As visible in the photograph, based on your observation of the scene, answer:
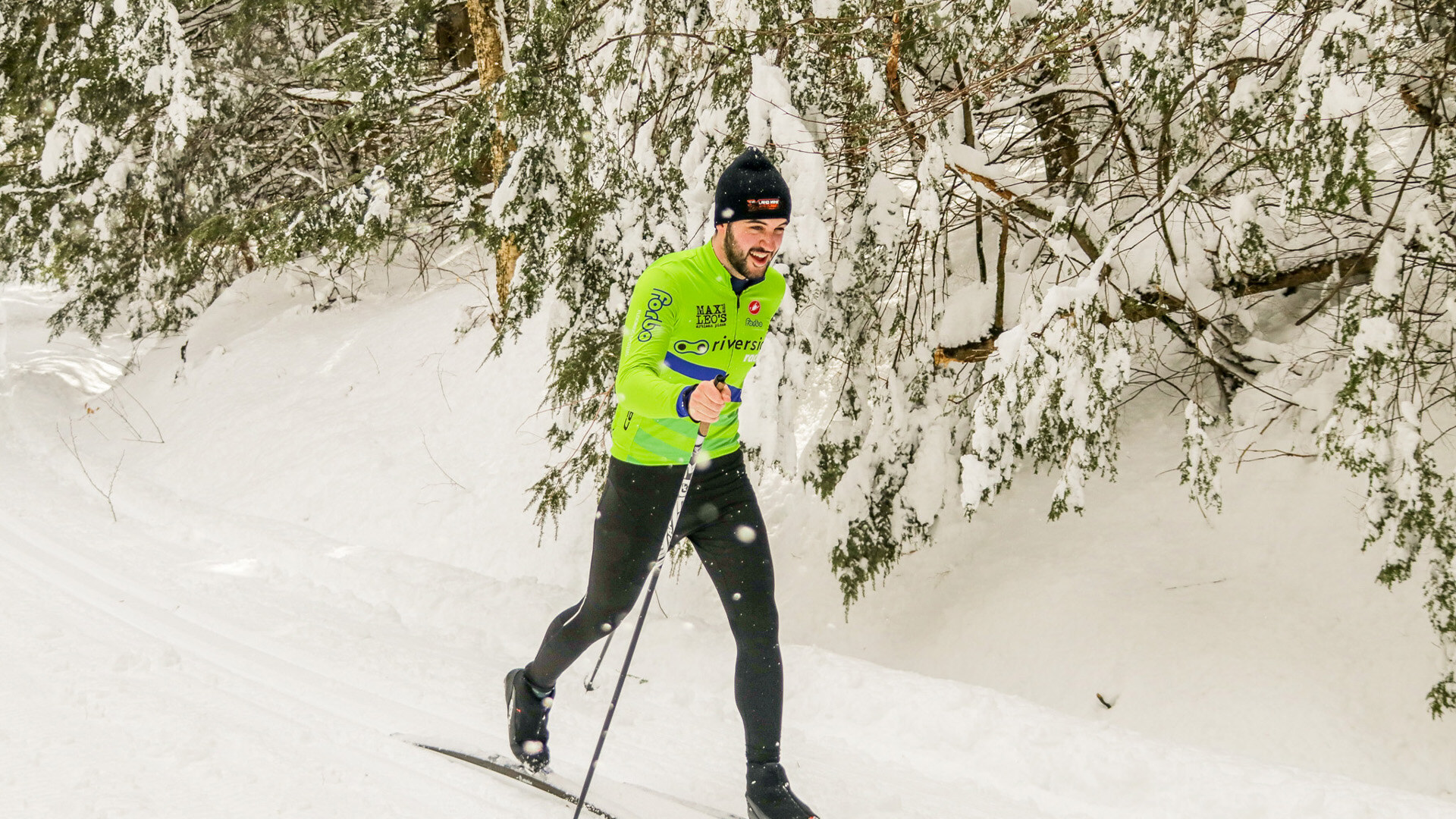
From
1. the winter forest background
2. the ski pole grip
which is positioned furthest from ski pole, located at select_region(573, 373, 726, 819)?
the winter forest background

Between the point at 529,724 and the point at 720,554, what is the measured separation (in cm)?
102

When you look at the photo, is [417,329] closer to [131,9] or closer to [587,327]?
[131,9]

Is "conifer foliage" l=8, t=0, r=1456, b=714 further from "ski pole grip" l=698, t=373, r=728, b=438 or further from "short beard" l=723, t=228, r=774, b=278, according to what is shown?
"ski pole grip" l=698, t=373, r=728, b=438

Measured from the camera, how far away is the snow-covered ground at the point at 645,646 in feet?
11.1

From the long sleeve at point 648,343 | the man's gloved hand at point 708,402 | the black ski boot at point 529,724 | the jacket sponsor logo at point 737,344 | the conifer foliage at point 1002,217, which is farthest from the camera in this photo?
the conifer foliage at point 1002,217

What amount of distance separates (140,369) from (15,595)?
885cm

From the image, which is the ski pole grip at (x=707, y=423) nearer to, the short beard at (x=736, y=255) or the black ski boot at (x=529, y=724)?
the short beard at (x=736, y=255)

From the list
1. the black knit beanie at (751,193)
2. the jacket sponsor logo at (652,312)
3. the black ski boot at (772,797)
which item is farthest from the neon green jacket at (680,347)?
the black ski boot at (772,797)

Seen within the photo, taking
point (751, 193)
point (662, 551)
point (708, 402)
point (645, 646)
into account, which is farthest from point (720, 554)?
point (645, 646)

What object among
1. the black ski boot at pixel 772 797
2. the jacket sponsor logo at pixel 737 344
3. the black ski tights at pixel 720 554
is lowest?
the black ski boot at pixel 772 797

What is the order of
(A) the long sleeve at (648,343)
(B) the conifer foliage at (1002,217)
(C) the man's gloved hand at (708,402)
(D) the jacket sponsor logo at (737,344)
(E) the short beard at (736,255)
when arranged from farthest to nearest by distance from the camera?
(B) the conifer foliage at (1002,217) < (D) the jacket sponsor logo at (737,344) < (E) the short beard at (736,255) < (A) the long sleeve at (648,343) < (C) the man's gloved hand at (708,402)

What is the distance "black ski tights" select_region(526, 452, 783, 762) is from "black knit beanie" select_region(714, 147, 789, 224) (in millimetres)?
846

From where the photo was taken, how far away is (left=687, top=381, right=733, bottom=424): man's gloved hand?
2.70 m

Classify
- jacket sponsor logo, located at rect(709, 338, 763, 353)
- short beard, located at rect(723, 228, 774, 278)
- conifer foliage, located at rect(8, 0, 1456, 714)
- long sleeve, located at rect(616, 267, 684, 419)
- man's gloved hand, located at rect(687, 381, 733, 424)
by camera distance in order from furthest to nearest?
conifer foliage, located at rect(8, 0, 1456, 714)
jacket sponsor logo, located at rect(709, 338, 763, 353)
short beard, located at rect(723, 228, 774, 278)
long sleeve, located at rect(616, 267, 684, 419)
man's gloved hand, located at rect(687, 381, 733, 424)
